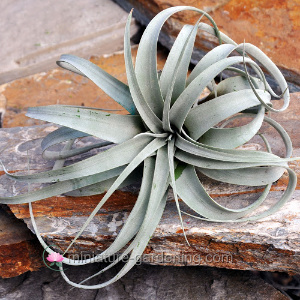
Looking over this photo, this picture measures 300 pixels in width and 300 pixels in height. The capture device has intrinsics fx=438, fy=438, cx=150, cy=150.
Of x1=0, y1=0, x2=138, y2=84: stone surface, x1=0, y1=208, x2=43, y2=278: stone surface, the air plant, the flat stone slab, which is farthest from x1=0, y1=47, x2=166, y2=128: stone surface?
the air plant

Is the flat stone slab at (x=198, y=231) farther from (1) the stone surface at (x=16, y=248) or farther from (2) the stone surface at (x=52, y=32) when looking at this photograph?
(2) the stone surface at (x=52, y=32)

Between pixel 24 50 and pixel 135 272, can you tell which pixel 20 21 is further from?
pixel 135 272

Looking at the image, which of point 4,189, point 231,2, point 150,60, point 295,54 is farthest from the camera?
point 231,2

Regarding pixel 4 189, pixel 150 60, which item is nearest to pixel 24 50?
pixel 4 189

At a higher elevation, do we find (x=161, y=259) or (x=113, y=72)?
(x=161, y=259)

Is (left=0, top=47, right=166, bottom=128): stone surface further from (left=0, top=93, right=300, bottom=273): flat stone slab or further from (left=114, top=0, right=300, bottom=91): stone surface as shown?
(left=0, top=93, right=300, bottom=273): flat stone slab

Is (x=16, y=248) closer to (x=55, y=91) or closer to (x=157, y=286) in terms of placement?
(x=157, y=286)
